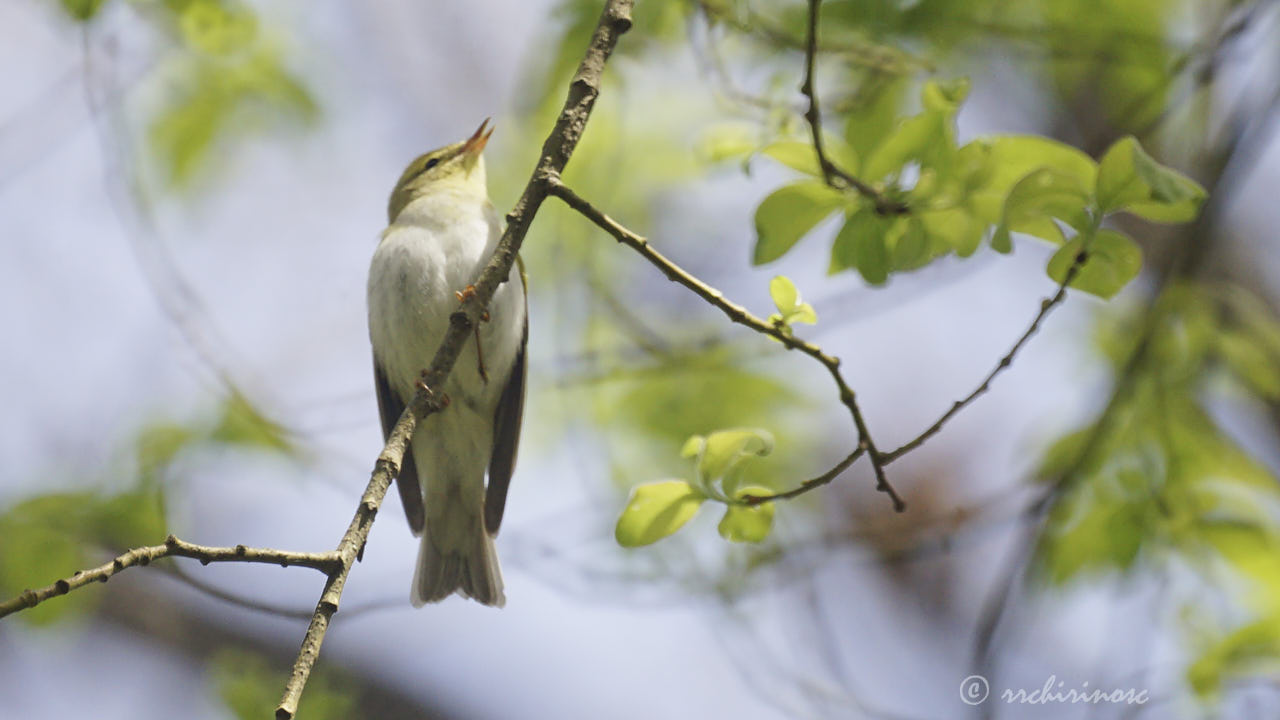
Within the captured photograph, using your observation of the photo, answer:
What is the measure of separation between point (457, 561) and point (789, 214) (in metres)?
2.71

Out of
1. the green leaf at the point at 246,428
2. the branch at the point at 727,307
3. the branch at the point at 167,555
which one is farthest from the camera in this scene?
the green leaf at the point at 246,428

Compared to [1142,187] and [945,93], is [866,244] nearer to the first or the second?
[945,93]

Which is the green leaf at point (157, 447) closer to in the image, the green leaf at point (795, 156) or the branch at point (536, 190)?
the branch at point (536, 190)

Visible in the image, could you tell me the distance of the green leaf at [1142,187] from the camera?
6.05 feet

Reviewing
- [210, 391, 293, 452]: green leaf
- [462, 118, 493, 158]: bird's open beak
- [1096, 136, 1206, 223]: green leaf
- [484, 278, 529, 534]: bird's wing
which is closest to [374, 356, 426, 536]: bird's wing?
[484, 278, 529, 534]: bird's wing

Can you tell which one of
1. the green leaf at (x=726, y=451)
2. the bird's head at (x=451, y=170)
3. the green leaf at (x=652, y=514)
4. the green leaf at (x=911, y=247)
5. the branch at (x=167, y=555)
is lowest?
the branch at (x=167, y=555)

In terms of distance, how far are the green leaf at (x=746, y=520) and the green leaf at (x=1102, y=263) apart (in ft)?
2.59

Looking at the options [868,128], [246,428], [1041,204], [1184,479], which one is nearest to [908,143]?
[868,128]

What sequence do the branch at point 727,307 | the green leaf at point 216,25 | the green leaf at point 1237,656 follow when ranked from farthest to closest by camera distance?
1. the green leaf at point 216,25
2. the green leaf at point 1237,656
3. the branch at point 727,307

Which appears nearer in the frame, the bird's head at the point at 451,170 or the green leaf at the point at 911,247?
the green leaf at the point at 911,247

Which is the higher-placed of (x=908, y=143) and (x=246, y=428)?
(x=246, y=428)

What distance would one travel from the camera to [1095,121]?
571cm

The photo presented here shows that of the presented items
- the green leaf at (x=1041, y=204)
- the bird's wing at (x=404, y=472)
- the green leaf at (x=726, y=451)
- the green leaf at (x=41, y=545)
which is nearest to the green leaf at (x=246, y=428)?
the bird's wing at (x=404, y=472)

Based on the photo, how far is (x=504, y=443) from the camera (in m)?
4.64
